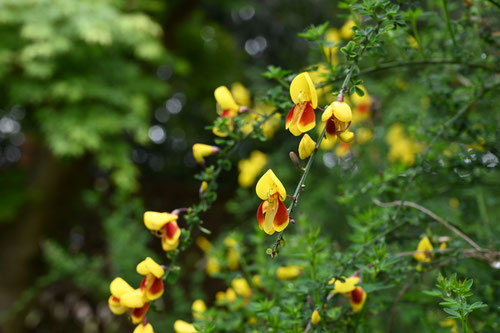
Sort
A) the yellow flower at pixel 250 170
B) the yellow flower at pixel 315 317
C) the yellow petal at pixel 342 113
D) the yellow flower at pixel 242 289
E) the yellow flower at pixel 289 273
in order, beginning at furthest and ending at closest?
the yellow flower at pixel 250 170
the yellow flower at pixel 242 289
the yellow flower at pixel 289 273
the yellow flower at pixel 315 317
the yellow petal at pixel 342 113

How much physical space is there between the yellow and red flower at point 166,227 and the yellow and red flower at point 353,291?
286mm

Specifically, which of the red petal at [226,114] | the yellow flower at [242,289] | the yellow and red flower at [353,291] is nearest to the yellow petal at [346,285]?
the yellow and red flower at [353,291]

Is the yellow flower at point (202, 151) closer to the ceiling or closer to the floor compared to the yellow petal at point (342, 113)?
closer to the floor

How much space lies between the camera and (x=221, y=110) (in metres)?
0.90

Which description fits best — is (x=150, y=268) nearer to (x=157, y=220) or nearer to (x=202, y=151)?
(x=157, y=220)

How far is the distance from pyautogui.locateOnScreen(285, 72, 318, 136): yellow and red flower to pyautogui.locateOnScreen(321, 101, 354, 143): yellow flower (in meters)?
0.03

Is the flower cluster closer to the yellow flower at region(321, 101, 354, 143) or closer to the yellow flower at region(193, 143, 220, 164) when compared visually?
the yellow flower at region(193, 143, 220, 164)

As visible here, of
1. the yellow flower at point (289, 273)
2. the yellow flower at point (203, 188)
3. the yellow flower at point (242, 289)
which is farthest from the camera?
the yellow flower at point (242, 289)

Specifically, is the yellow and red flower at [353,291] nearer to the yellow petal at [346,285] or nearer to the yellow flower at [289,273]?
the yellow petal at [346,285]

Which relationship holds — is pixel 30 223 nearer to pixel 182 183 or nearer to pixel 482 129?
pixel 182 183

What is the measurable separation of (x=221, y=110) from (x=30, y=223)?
283 centimetres

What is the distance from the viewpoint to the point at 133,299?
2.47 ft

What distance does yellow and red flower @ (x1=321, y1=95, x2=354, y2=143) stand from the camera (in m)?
0.59

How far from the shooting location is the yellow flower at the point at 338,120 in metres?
0.59
